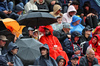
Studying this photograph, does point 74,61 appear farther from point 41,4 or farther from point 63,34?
point 41,4

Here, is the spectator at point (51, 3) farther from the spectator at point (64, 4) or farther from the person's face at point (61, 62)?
the person's face at point (61, 62)

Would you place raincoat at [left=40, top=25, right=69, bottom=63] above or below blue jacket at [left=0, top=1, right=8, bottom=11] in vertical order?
below

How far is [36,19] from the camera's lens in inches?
435

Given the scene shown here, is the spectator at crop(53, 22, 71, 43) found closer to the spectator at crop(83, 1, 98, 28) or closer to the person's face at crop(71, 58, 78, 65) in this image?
the person's face at crop(71, 58, 78, 65)

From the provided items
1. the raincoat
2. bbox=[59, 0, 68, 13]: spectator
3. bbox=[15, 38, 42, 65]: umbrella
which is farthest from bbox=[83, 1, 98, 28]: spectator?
bbox=[15, 38, 42, 65]: umbrella

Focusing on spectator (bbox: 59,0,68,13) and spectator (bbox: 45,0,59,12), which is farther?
spectator (bbox: 59,0,68,13)

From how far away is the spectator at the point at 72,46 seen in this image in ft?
35.4

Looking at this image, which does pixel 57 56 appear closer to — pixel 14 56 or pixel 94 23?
pixel 14 56

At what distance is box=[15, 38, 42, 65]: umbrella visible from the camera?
364 inches

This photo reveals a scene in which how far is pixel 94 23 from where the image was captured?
15242mm

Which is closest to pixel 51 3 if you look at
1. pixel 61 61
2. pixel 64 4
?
pixel 64 4

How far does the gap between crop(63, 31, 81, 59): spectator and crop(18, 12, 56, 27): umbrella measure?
95 cm

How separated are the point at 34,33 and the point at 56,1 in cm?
435

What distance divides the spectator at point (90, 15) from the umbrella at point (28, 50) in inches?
232
